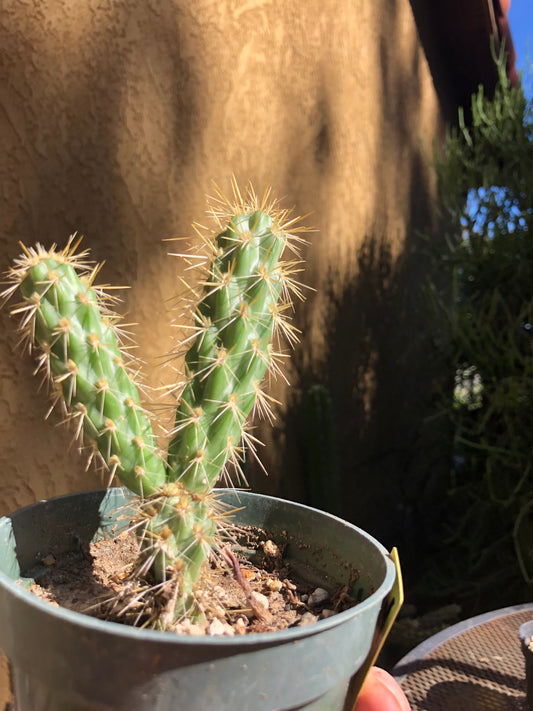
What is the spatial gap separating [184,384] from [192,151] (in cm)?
88

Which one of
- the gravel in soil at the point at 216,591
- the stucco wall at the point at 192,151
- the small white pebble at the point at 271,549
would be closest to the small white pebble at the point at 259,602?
the gravel in soil at the point at 216,591

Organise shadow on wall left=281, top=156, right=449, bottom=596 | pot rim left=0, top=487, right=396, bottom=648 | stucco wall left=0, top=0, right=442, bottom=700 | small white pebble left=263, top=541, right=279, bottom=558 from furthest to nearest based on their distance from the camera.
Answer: shadow on wall left=281, top=156, right=449, bottom=596 < stucco wall left=0, top=0, right=442, bottom=700 < small white pebble left=263, top=541, right=279, bottom=558 < pot rim left=0, top=487, right=396, bottom=648

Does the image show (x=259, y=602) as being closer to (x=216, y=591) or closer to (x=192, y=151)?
(x=216, y=591)

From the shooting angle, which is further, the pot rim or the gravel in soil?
the gravel in soil

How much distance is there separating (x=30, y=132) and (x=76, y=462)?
2.05ft

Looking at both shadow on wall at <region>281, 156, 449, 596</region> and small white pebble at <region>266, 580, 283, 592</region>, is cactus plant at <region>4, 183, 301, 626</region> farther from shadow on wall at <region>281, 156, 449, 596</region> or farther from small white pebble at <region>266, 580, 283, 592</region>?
shadow on wall at <region>281, 156, 449, 596</region>

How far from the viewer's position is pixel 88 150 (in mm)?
1169

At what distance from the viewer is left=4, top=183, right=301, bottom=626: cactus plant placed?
0.69m

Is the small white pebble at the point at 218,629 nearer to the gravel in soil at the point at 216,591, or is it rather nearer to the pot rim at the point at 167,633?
the gravel in soil at the point at 216,591

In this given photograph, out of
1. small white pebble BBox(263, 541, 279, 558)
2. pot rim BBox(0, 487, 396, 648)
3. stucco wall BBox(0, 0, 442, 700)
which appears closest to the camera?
pot rim BBox(0, 487, 396, 648)

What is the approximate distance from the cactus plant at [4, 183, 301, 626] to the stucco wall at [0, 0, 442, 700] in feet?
1.34

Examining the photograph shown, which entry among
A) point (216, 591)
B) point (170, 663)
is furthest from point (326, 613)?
point (170, 663)

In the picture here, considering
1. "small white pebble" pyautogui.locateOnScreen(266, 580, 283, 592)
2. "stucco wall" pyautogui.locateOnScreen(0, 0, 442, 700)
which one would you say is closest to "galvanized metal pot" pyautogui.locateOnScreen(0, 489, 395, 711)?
"small white pebble" pyautogui.locateOnScreen(266, 580, 283, 592)

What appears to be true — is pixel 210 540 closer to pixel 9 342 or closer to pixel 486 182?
pixel 9 342
